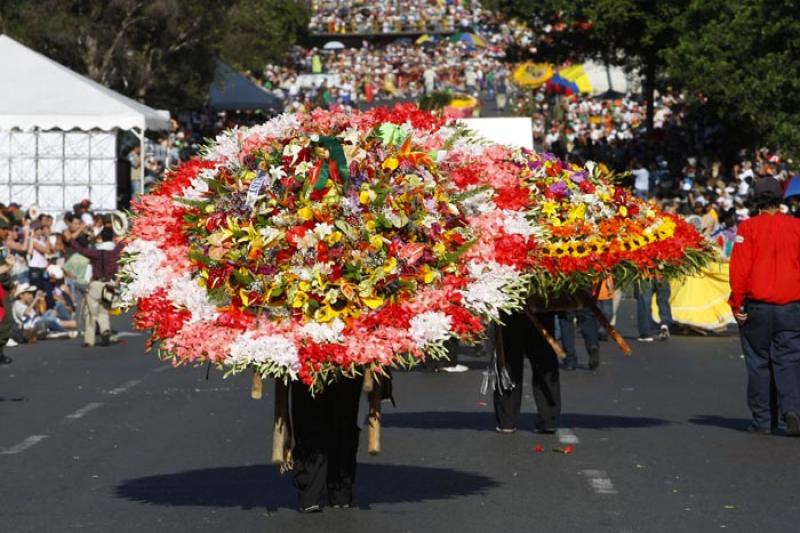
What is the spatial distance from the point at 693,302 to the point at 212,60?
1525 inches

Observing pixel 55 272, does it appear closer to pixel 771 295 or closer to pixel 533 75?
pixel 771 295

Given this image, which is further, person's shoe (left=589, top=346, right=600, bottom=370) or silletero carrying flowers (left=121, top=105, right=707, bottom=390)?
person's shoe (left=589, top=346, right=600, bottom=370)

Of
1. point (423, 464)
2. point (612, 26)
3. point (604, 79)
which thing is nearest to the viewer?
point (423, 464)

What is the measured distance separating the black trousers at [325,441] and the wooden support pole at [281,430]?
123 mm

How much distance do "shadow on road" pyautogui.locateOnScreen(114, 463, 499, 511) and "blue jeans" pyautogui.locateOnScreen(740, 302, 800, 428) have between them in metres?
3.01

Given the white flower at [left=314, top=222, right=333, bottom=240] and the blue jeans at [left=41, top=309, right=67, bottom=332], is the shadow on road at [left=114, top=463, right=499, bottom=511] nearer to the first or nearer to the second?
the white flower at [left=314, top=222, right=333, bottom=240]

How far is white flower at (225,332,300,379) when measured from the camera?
9.40 metres

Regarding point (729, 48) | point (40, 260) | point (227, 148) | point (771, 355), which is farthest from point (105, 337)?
point (729, 48)

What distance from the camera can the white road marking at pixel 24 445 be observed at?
44.4ft

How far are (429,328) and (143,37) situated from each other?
52831 millimetres

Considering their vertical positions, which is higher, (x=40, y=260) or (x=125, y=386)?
(x=40, y=260)

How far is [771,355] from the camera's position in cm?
1406

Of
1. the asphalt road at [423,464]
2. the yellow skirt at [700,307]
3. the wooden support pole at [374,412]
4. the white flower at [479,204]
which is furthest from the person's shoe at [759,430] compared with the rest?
the yellow skirt at [700,307]

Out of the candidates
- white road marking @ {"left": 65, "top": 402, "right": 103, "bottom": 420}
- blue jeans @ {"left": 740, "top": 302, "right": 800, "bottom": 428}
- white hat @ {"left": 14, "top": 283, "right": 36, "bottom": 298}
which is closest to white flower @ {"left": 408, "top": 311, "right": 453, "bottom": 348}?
blue jeans @ {"left": 740, "top": 302, "right": 800, "bottom": 428}
